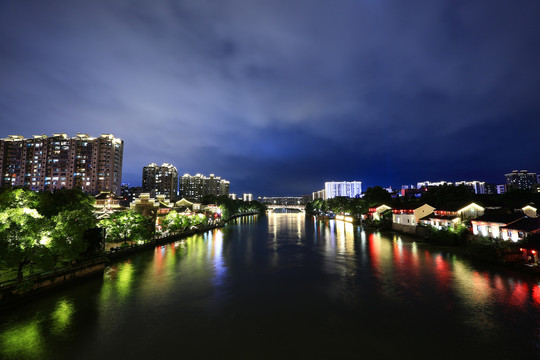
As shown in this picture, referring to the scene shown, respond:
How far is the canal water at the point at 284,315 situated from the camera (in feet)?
42.4

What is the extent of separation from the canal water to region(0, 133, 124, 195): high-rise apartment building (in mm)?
99639

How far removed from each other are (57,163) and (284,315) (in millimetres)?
128566

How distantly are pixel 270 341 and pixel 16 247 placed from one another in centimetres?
1740

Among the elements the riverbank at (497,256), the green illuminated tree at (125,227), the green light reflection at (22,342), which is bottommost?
the green light reflection at (22,342)

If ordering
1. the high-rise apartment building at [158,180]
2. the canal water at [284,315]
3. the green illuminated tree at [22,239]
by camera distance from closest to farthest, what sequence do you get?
the canal water at [284,315]
the green illuminated tree at [22,239]
the high-rise apartment building at [158,180]

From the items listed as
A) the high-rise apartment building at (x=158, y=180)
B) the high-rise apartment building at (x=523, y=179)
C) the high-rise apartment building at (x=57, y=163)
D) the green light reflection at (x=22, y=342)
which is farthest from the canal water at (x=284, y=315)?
the high-rise apartment building at (x=523, y=179)

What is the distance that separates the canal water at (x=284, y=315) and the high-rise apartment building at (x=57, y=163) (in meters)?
99.6

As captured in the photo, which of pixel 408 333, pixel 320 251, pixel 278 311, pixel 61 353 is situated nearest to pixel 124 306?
pixel 61 353

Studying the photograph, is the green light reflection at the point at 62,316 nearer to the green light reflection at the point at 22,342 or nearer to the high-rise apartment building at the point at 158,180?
the green light reflection at the point at 22,342

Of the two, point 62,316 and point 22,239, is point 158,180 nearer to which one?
point 22,239

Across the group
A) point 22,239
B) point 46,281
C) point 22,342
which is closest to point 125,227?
point 46,281

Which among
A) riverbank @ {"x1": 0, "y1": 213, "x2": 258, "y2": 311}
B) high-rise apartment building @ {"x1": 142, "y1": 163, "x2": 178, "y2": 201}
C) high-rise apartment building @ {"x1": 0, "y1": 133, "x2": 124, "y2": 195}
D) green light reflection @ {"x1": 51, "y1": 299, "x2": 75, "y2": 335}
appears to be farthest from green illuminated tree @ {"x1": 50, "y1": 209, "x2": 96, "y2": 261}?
high-rise apartment building @ {"x1": 142, "y1": 163, "x2": 178, "y2": 201}

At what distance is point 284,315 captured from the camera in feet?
55.5

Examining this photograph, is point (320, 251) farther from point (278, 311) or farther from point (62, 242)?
point (62, 242)
